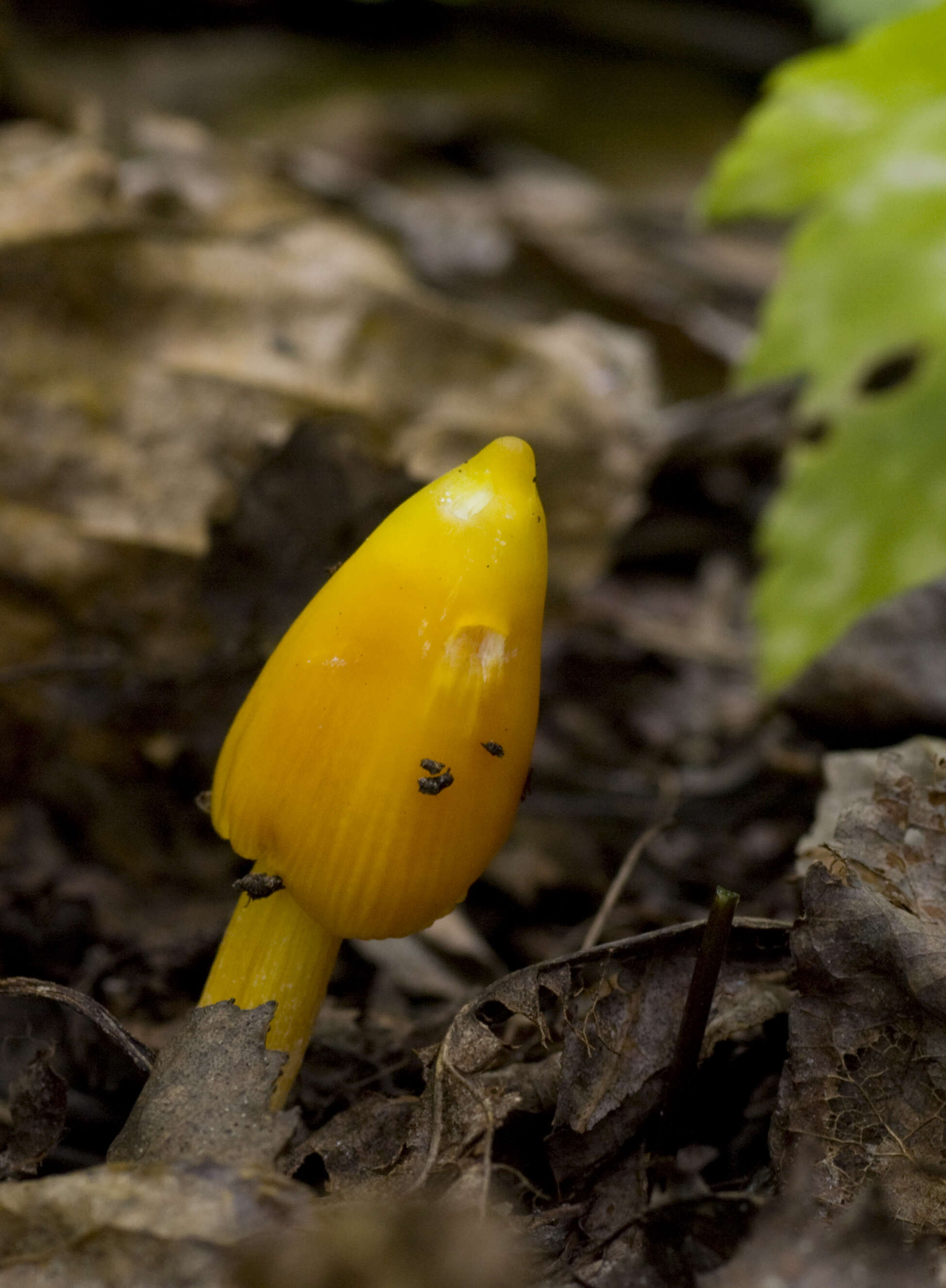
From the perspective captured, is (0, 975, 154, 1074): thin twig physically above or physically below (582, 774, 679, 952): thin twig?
below

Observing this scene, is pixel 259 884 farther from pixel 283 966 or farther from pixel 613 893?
pixel 613 893

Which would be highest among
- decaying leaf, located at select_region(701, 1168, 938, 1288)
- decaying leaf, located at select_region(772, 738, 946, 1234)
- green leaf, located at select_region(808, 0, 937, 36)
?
green leaf, located at select_region(808, 0, 937, 36)

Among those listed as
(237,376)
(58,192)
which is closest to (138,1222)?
(237,376)

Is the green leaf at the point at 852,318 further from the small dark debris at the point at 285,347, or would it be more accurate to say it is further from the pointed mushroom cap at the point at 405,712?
the pointed mushroom cap at the point at 405,712

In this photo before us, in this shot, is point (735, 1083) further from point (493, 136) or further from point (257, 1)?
point (257, 1)

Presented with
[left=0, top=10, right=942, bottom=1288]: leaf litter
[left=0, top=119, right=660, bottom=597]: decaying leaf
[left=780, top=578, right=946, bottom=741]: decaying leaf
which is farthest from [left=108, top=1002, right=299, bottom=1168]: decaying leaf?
[left=780, top=578, right=946, bottom=741]: decaying leaf

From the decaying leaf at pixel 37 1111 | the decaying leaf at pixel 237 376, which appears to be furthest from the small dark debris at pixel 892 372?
the decaying leaf at pixel 37 1111

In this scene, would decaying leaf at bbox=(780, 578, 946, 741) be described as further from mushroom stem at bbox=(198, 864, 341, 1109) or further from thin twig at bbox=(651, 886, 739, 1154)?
mushroom stem at bbox=(198, 864, 341, 1109)
